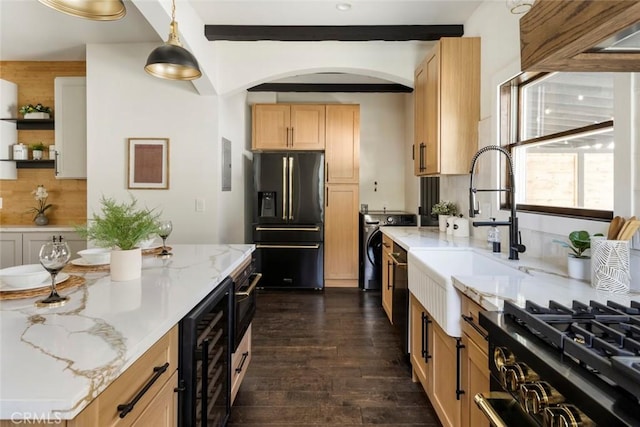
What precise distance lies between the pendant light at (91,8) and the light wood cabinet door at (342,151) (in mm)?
3373

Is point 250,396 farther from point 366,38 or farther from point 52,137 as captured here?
point 52,137

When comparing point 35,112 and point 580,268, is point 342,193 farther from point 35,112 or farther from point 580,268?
point 35,112

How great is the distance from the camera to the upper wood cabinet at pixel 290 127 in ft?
15.6

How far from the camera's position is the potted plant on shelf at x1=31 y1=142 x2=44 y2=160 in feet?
13.0

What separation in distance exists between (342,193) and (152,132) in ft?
8.00

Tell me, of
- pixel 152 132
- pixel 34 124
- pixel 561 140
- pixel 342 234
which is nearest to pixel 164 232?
pixel 152 132

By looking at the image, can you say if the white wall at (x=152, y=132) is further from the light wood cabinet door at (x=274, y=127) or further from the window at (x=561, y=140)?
the window at (x=561, y=140)

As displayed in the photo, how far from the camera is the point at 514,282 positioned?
55.0 inches

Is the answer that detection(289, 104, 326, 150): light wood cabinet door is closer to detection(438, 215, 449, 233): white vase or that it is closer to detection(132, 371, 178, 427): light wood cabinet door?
detection(438, 215, 449, 233): white vase

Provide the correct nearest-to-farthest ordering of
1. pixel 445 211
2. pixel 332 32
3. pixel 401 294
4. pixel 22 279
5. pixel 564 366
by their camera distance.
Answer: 1. pixel 564 366
2. pixel 22 279
3. pixel 401 294
4. pixel 332 32
5. pixel 445 211

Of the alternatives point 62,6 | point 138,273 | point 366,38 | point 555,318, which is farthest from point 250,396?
point 366,38

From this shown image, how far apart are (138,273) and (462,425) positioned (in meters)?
1.50

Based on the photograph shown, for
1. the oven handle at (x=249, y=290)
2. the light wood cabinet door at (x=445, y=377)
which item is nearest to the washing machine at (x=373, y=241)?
the oven handle at (x=249, y=290)

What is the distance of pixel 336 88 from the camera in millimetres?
4910
